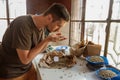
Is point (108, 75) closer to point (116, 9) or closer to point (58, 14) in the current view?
point (58, 14)

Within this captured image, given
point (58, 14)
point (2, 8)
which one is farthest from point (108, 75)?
point (2, 8)

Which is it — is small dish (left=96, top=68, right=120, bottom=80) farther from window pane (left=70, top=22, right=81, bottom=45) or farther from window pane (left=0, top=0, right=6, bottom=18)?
window pane (left=0, top=0, right=6, bottom=18)

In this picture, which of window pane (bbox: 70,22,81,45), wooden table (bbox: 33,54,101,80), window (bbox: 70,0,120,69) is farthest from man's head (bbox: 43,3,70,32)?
window pane (bbox: 70,22,81,45)

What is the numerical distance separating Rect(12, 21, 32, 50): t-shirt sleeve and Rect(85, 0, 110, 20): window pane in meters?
1.05

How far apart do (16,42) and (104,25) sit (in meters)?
1.12

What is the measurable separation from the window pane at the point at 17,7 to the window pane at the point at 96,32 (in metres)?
1.74

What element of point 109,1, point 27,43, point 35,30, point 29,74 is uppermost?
point 109,1

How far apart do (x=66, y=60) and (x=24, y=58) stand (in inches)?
24.7

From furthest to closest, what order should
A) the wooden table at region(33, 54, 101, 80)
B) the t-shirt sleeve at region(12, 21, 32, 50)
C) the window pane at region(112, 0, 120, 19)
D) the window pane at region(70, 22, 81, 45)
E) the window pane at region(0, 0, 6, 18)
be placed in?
the window pane at region(0, 0, 6, 18) < the window pane at region(70, 22, 81, 45) < the window pane at region(112, 0, 120, 19) < the wooden table at region(33, 54, 101, 80) < the t-shirt sleeve at region(12, 21, 32, 50)

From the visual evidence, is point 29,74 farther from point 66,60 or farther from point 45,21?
point 45,21

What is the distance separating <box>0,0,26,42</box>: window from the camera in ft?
11.0

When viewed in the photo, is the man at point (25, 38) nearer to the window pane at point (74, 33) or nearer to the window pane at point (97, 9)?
the window pane at point (97, 9)

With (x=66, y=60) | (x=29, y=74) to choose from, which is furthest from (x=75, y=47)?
(x=29, y=74)

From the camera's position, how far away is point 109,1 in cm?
174
